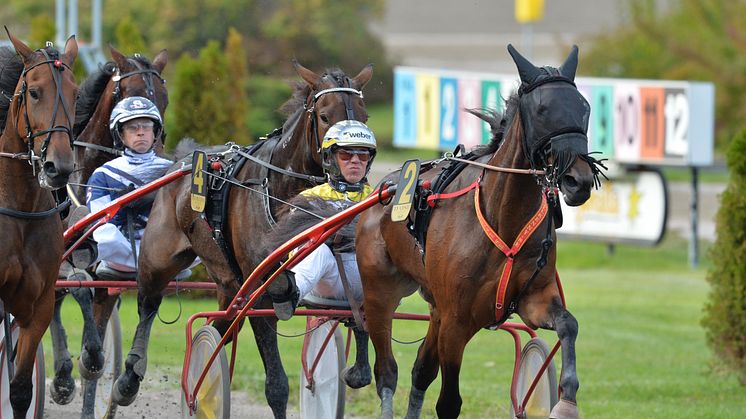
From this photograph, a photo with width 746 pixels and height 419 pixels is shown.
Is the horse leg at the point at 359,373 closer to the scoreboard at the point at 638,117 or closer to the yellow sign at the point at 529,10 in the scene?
the scoreboard at the point at 638,117

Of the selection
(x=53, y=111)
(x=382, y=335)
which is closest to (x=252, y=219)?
(x=382, y=335)

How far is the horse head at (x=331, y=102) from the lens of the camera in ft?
21.8

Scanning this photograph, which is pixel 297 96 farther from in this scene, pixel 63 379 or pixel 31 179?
pixel 63 379

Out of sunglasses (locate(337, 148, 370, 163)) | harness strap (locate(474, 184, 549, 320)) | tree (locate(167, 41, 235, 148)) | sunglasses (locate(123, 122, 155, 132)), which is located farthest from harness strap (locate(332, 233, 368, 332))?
tree (locate(167, 41, 235, 148))

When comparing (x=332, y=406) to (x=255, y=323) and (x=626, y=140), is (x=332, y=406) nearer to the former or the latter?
(x=255, y=323)

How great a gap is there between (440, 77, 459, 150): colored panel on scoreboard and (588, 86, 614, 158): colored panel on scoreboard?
2.59 metres

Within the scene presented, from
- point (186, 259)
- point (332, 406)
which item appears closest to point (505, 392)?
point (332, 406)

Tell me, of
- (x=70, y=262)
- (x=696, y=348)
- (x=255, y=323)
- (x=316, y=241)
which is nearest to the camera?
(x=316, y=241)

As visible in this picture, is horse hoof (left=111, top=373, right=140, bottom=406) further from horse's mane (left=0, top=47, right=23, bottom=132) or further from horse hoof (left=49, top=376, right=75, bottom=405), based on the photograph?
horse's mane (left=0, top=47, right=23, bottom=132)

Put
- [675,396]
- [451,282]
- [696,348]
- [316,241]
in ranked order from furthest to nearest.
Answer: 1. [696,348]
2. [675,396]
3. [316,241]
4. [451,282]

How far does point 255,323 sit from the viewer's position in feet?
23.1

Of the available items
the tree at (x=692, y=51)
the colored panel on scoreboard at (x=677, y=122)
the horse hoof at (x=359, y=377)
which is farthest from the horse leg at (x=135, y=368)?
the tree at (x=692, y=51)

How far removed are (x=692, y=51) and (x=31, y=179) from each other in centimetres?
2415

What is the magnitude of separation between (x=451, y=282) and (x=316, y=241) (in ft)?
2.69
